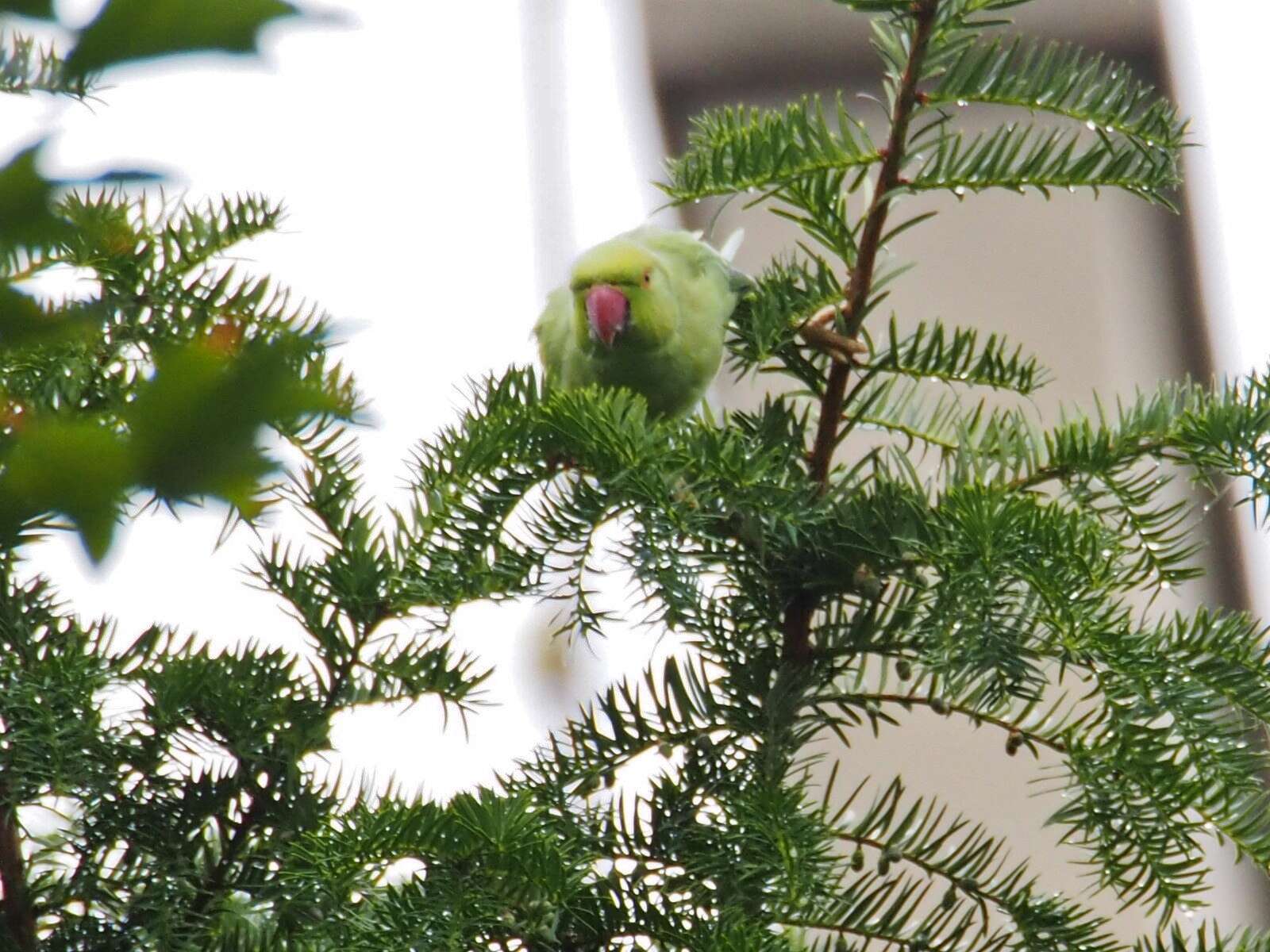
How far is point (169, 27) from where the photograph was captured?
5.9 inches

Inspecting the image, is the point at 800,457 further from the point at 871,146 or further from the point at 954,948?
the point at 954,948

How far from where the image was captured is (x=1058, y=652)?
62 centimetres

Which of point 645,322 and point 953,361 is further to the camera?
point 645,322

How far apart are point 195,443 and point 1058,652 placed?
0.55 meters

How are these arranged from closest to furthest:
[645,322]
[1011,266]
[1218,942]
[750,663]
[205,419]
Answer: [205,419]
[1218,942]
[750,663]
[645,322]
[1011,266]

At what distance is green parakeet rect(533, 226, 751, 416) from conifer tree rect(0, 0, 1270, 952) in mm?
551

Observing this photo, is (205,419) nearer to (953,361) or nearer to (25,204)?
(25,204)

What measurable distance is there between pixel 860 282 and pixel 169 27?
2.04 ft

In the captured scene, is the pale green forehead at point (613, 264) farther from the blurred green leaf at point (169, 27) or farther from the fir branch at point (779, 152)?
the blurred green leaf at point (169, 27)

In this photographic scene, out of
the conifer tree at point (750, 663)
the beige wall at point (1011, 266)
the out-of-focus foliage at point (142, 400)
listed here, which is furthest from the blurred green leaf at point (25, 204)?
the beige wall at point (1011, 266)

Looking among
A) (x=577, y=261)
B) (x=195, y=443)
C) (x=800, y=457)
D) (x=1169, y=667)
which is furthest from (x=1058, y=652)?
(x=577, y=261)

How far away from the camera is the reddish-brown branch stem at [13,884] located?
1.96 feet

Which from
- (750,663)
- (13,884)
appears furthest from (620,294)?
(13,884)

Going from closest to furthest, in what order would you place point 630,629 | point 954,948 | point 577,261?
point 954,948
point 630,629
point 577,261
